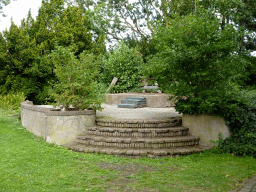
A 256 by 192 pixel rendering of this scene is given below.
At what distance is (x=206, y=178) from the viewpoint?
488cm

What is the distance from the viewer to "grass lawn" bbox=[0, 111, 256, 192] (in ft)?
14.6

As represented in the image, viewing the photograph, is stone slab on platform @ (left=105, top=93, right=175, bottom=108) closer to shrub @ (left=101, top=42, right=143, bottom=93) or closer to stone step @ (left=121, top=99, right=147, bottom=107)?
stone step @ (left=121, top=99, right=147, bottom=107)

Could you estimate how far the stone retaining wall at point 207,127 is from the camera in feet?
23.7

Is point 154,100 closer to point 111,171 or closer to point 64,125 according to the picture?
point 64,125

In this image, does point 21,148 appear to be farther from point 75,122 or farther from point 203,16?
point 203,16

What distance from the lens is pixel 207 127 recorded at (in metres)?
7.43

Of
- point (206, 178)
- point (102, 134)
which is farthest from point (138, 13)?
point (206, 178)

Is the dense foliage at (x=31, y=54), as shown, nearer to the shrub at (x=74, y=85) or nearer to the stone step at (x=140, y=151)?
the shrub at (x=74, y=85)

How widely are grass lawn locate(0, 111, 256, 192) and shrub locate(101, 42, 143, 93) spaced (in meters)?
10.5

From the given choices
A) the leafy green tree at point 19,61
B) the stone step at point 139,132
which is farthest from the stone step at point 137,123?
the leafy green tree at point 19,61

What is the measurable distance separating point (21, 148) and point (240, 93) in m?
6.30

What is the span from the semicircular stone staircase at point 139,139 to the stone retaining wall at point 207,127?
8.4 inches

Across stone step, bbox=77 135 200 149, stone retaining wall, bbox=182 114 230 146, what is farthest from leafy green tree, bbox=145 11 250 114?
stone step, bbox=77 135 200 149

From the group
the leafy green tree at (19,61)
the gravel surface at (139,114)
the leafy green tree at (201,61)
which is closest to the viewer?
the leafy green tree at (201,61)
